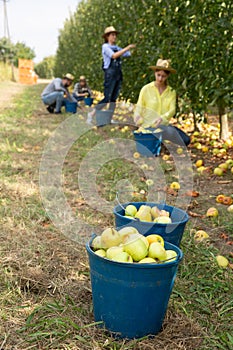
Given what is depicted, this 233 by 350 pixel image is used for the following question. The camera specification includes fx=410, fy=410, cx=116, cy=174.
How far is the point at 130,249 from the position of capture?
184 centimetres

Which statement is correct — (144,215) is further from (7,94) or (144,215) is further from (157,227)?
(7,94)

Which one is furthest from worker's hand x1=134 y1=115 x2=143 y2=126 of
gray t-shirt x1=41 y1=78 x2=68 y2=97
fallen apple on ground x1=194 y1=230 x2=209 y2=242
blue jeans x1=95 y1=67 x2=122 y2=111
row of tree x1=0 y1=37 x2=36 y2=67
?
row of tree x1=0 y1=37 x2=36 y2=67

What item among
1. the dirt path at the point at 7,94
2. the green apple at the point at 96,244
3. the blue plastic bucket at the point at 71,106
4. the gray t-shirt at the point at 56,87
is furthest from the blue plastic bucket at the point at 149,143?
the dirt path at the point at 7,94

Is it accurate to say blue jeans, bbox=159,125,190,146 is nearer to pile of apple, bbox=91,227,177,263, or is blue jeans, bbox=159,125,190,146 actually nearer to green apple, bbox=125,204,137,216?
green apple, bbox=125,204,137,216

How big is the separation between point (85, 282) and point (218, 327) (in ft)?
2.50

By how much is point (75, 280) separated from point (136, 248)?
661mm

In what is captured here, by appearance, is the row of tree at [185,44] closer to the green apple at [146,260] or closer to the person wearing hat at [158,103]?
the person wearing hat at [158,103]

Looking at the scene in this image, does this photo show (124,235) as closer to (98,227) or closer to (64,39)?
(98,227)

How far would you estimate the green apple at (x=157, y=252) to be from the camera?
184 centimetres

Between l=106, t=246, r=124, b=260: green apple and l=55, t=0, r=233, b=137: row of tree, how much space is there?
9.60 ft

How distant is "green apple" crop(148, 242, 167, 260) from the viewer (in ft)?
6.05

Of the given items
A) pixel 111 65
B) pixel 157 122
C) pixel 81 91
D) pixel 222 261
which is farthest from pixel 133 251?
pixel 81 91

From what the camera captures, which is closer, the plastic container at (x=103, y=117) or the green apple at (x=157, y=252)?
the green apple at (x=157, y=252)

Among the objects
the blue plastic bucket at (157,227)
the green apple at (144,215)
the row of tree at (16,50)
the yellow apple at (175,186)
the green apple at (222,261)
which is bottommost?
the green apple at (222,261)
